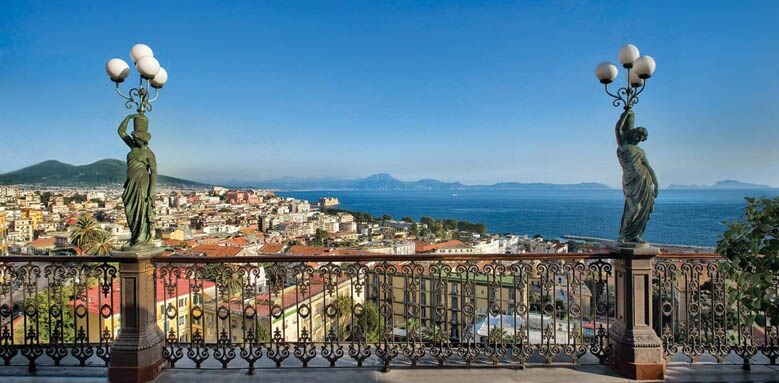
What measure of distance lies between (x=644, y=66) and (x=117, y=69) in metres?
4.76

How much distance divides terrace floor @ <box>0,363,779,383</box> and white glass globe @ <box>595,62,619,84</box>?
2732mm

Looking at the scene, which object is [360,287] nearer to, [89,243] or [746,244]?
[746,244]

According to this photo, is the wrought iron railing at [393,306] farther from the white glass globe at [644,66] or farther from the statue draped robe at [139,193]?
the white glass globe at [644,66]

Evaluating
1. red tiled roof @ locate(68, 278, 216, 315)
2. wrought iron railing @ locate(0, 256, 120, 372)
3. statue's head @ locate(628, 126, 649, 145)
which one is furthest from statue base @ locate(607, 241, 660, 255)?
wrought iron railing @ locate(0, 256, 120, 372)

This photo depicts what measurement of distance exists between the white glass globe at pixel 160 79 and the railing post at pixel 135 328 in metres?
1.59

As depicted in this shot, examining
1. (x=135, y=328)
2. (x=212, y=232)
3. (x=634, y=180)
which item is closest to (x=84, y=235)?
(x=135, y=328)

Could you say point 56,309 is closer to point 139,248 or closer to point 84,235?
point 139,248

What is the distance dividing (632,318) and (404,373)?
2.13 meters

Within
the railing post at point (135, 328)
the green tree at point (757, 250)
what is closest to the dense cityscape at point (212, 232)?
the railing post at point (135, 328)

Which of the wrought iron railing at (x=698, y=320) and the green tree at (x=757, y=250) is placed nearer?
the green tree at (x=757, y=250)

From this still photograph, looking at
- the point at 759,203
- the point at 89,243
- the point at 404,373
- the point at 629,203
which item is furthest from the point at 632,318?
the point at 89,243

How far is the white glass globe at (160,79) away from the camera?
381 centimetres

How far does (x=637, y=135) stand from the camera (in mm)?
3645

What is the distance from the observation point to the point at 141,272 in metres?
3.57
